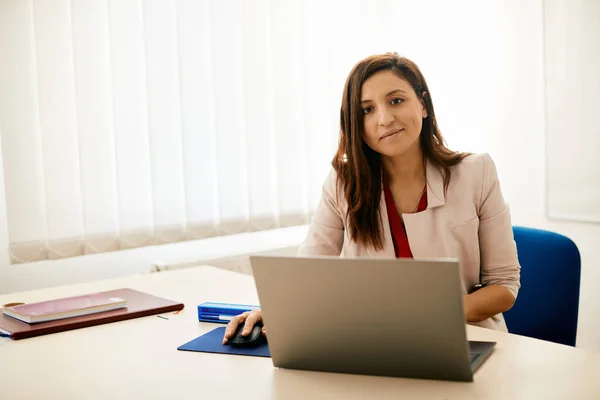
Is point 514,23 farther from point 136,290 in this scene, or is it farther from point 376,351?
point 376,351

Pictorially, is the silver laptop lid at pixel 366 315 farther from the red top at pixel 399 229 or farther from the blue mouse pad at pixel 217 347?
the red top at pixel 399 229

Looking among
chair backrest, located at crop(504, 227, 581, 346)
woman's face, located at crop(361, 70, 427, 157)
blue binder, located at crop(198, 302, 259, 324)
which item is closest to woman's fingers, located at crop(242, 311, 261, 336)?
blue binder, located at crop(198, 302, 259, 324)

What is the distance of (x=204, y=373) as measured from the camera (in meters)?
1.35

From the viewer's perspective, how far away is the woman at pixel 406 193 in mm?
1928

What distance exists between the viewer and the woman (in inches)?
75.9

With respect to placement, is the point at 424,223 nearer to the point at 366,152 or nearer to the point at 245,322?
the point at 366,152

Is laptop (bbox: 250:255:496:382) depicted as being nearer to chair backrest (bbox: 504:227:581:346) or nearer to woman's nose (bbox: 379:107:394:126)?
chair backrest (bbox: 504:227:581:346)

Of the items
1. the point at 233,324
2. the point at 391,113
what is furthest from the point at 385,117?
the point at 233,324

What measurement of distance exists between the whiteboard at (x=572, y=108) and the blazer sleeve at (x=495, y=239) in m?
1.29

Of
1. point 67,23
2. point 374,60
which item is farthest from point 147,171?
point 374,60

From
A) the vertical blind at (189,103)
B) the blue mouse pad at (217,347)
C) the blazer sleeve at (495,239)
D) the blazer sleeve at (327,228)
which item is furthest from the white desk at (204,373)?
the vertical blind at (189,103)

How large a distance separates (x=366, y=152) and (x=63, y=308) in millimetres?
980

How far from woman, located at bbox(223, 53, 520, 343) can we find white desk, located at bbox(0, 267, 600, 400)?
406 mm

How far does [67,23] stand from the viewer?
2727 millimetres
